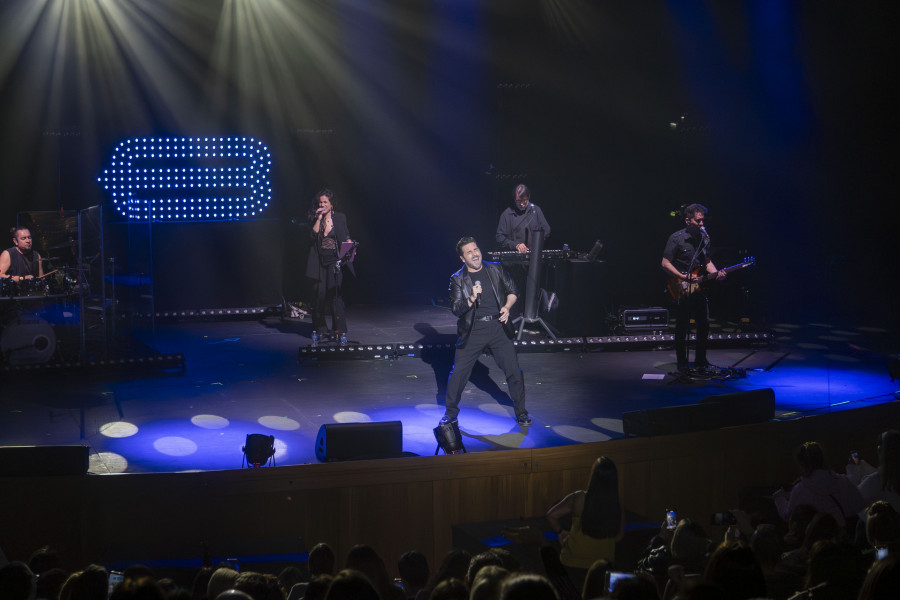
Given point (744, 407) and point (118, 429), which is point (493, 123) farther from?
point (118, 429)

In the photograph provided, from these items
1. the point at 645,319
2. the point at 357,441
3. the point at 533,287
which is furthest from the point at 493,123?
the point at 357,441

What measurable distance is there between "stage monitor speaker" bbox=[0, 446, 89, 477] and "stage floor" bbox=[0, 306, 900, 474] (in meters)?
0.85

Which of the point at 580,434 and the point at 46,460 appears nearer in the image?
the point at 46,460

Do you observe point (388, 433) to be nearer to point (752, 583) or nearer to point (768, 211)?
point (752, 583)

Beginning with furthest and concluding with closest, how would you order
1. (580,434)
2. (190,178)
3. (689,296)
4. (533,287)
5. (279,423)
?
(190,178) → (533,287) → (689,296) → (279,423) → (580,434)

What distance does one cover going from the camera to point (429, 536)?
7223mm

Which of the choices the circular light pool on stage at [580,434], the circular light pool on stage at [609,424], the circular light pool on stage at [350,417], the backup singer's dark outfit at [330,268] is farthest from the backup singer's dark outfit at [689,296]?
the backup singer's dark outfit at [330,268]

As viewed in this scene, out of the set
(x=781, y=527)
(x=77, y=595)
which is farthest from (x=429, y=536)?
(x=77, y=595)

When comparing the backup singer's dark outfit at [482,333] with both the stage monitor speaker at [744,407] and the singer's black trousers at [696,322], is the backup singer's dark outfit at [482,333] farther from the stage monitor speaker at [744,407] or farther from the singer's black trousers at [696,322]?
the singer's black trousers at [696,322]

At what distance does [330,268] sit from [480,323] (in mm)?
4270

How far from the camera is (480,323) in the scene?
29.2 ft

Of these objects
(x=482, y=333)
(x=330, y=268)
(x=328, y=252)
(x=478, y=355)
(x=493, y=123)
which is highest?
(x=493, y=123)

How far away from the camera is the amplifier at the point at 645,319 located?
543 inches

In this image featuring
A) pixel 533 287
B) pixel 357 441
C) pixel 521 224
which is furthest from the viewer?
pixel 521 224
